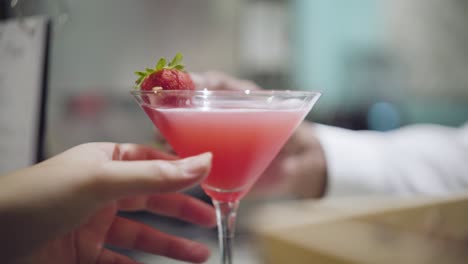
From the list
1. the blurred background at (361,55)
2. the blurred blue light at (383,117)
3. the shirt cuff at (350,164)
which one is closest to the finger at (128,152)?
the shirt cuff at (350,164)

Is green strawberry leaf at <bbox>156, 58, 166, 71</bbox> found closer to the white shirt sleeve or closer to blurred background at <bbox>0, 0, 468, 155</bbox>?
the white shirt sleeve

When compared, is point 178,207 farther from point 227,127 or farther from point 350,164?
point 350,164

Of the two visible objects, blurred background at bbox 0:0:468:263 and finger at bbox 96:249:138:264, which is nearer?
finger at bbox 96:249:138:264

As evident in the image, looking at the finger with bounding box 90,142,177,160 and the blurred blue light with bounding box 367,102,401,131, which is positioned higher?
the finger with bounding box 90,142,177,160

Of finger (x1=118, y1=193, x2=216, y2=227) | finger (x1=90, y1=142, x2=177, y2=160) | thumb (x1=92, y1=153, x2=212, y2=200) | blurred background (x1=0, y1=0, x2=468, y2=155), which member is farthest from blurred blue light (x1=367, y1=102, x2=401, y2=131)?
thumb (x1=92, y1=153, x2=212, y2=200)

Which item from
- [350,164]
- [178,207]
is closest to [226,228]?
[178,207]

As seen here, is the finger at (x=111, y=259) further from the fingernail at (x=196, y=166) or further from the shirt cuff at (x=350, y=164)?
the shirt cuff at (x=350, y=164)
